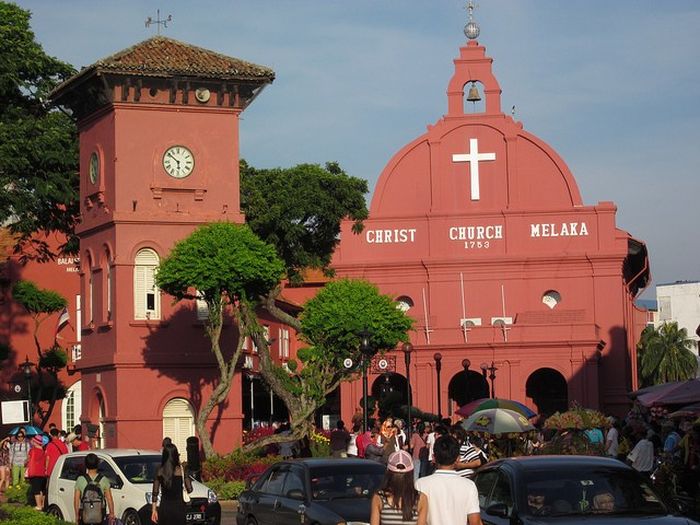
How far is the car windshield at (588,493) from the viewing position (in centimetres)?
1315

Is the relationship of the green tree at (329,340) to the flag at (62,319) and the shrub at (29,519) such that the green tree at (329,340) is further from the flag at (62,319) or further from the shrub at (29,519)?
the shrub at (29,519)

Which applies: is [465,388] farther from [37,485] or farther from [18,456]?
[37,485]

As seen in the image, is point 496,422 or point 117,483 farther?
point 496,422

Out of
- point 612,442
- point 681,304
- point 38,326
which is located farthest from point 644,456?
point 681,304

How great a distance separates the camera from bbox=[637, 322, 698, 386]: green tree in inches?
3617

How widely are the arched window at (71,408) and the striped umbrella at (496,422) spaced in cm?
2843

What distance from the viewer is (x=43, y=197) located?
41.5 m

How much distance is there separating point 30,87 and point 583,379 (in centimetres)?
2493

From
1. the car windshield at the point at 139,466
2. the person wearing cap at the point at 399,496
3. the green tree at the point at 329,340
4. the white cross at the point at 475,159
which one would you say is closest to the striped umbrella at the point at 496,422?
the green tree at the point at 329,340

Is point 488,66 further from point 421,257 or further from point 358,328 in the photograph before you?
point 358,328

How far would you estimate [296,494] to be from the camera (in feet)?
61.4

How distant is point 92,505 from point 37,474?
9.75 m

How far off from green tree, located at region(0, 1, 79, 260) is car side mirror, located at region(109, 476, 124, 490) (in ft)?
61.1

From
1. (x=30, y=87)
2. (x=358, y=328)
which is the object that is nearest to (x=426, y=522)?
(x=358, y=328)
